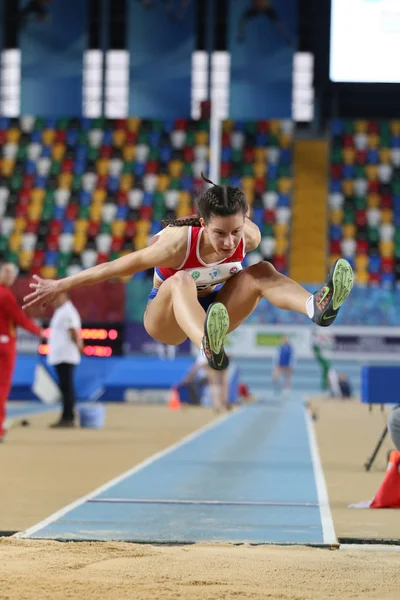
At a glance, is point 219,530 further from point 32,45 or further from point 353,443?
point 32,45

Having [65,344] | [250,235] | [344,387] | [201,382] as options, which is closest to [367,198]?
[344,387]

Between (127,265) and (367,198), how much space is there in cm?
2427

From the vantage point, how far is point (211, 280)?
19.5 ft

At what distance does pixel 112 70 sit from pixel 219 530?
26824 millimetres

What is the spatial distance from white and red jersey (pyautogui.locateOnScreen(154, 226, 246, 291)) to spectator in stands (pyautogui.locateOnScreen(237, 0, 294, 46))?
83.1 feet

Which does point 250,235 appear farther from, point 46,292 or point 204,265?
point 46,292

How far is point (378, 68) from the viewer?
16.3 meters

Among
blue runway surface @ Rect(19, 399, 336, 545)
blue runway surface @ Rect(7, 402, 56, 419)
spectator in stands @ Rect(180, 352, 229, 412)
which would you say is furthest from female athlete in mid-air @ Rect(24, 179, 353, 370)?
spectator in stands @ Rect(180, 352, 229, 412)

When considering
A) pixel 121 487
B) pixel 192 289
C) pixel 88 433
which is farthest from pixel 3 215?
pixel 192 289

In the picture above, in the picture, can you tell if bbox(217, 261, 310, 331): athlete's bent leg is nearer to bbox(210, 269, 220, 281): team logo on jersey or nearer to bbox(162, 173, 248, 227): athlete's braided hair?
bbox(210, 269, 220, 281): team logo on jersey

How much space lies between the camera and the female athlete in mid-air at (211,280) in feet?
16.9

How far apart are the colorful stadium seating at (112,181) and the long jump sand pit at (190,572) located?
899 inches

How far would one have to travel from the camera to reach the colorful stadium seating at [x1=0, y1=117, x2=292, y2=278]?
93.7ft

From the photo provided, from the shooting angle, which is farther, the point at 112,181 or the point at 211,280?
the point at 112,181
